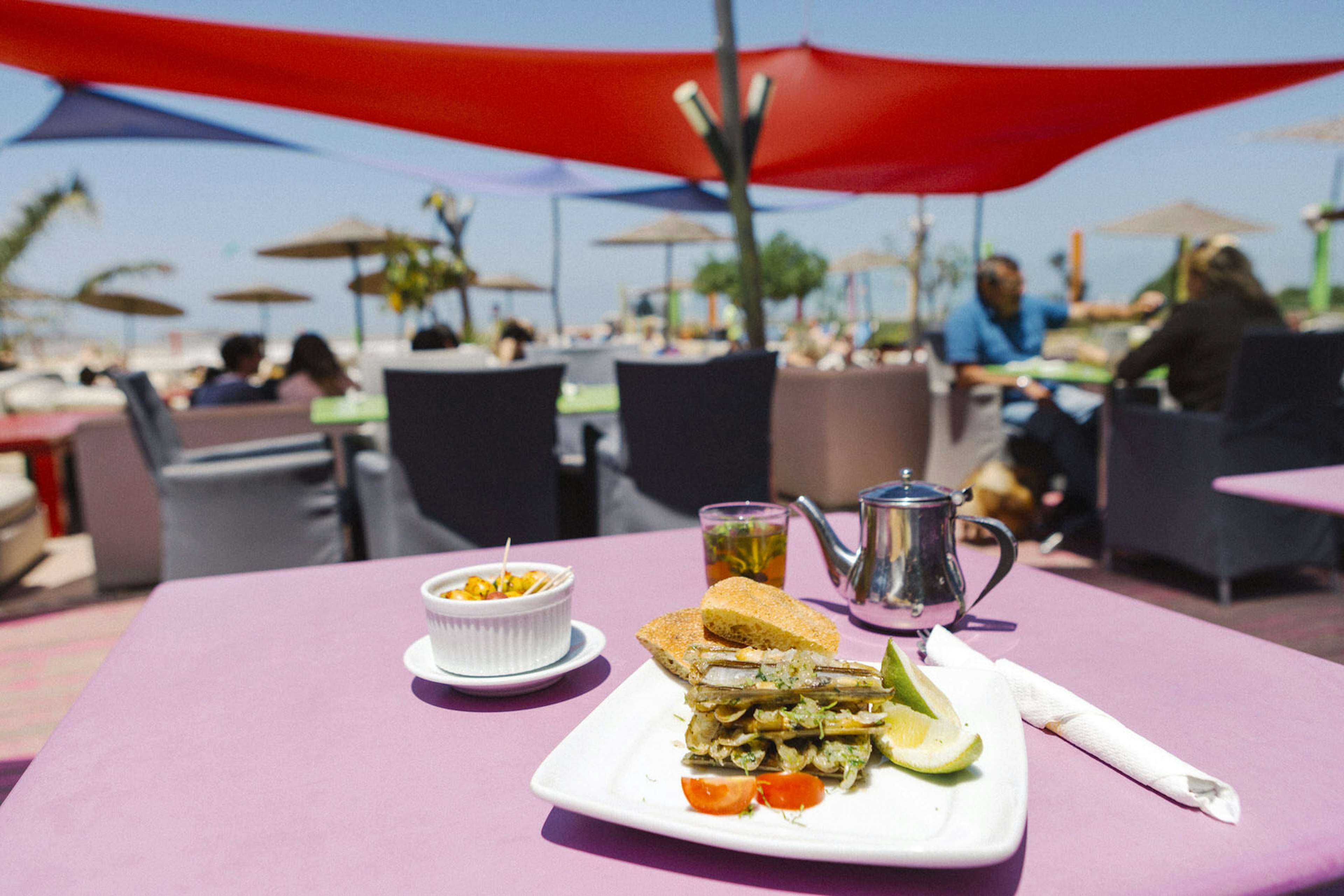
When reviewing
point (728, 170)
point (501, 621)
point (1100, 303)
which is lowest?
point (501, 621)

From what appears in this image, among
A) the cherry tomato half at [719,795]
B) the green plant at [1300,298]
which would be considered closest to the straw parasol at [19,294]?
the cherry tomato half at [719,795]

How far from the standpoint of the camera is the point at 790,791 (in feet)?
1.69

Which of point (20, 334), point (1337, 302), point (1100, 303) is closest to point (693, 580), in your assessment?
point (1100, 303)

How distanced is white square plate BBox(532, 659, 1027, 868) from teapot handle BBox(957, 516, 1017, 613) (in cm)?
26

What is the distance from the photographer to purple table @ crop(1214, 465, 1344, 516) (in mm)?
1509

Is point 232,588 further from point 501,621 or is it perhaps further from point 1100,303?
point 1100,303

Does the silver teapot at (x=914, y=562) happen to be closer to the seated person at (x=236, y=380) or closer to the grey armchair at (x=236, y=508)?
the grey armchair at (x=236, y=508)

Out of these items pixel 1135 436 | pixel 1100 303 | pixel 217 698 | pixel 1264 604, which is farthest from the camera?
pixel 1100 303

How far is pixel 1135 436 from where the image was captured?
3.61m

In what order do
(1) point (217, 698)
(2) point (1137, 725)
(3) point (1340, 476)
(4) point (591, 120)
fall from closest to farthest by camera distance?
(2) point (1137, 725) < (1) point (217, 698) < (3) point (1340, 476) < (4) point (591, 120)

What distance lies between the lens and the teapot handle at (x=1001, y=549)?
0.88 metres

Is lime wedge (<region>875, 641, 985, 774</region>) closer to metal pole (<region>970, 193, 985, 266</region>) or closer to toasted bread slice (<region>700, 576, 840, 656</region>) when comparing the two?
toasted bread slice (<region>700, 576, 840, 656</region>)

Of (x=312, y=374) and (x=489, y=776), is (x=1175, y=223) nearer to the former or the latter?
(x=312, y=374)

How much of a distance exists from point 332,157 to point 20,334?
40.4ft
